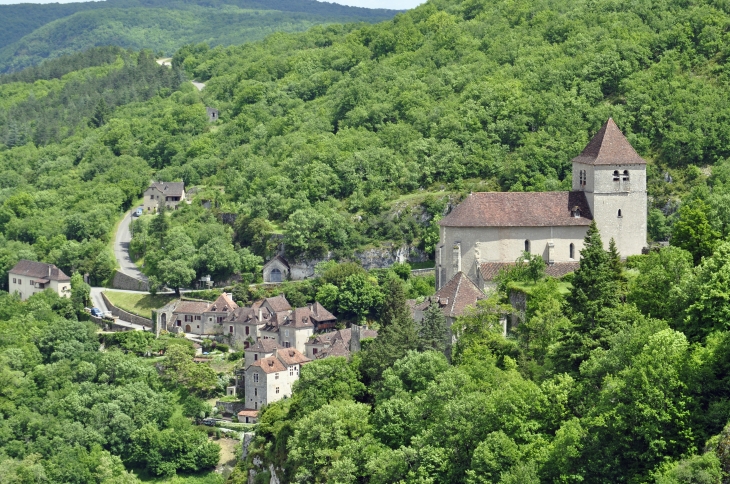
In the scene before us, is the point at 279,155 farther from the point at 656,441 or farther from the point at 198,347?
the point at 656,441

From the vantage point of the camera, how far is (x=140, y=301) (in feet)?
350

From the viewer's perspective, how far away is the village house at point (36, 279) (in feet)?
367

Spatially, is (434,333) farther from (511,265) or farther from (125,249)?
(125,249)

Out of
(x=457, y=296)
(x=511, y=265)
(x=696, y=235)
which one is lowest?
(x=457, y=296)

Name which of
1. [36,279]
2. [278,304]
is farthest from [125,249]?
[278,304]

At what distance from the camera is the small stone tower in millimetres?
74875

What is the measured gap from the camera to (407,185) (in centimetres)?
11219

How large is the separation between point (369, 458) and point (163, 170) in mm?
86178

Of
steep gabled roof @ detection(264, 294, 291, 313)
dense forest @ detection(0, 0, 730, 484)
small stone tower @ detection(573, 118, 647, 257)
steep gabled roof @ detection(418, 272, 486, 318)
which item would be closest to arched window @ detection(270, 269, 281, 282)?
dense forest @ detection(0, 0, 730, 484)

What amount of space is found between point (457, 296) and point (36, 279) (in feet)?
186

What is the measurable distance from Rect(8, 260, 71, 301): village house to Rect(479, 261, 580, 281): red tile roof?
5124cm

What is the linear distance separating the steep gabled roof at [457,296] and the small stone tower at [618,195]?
34.7 ft

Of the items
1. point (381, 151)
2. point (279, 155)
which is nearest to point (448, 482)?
point (381, 151)

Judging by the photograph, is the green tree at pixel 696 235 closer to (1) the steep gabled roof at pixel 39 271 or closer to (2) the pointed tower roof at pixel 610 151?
(2) the pointed tower roof at pixel 610 151
